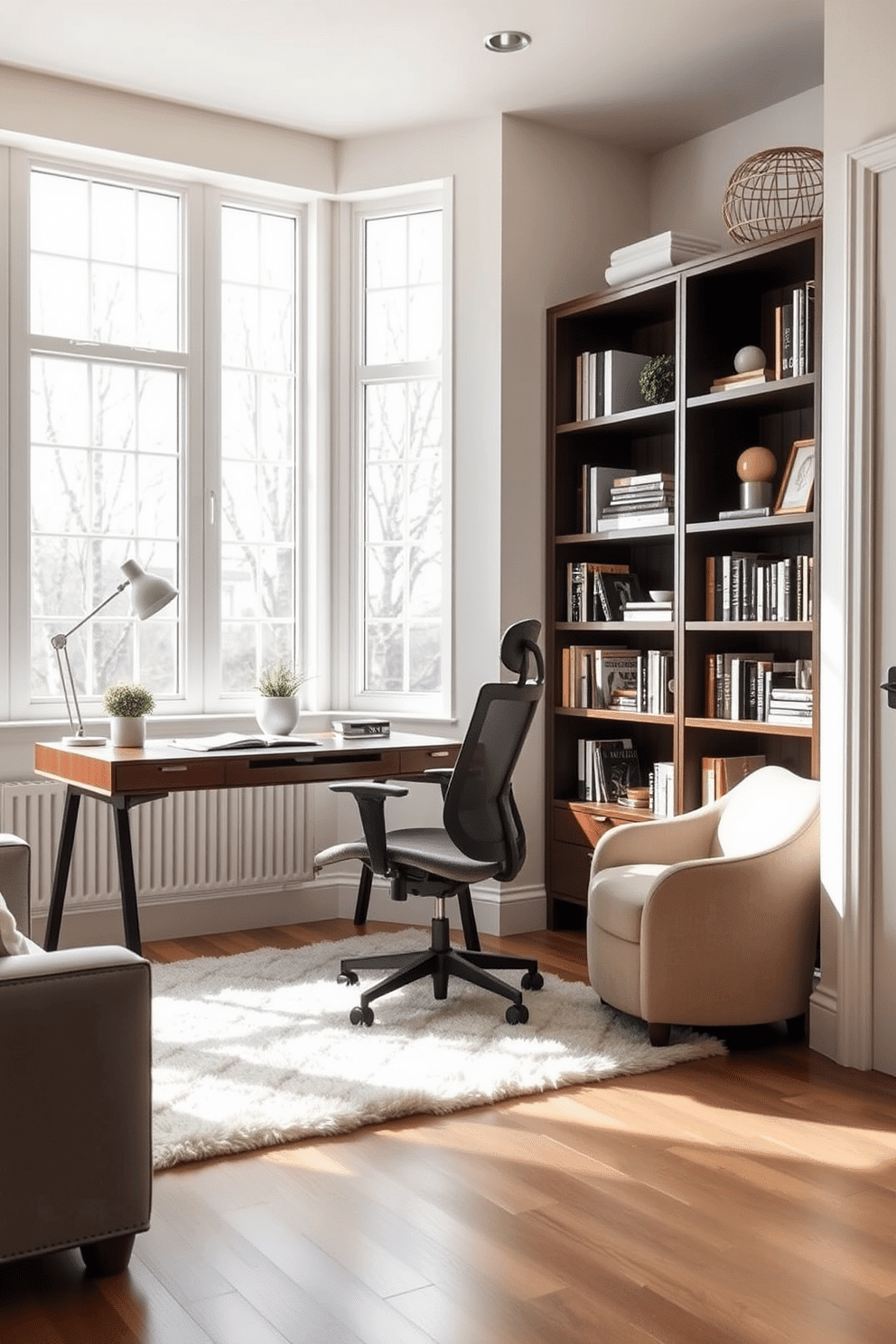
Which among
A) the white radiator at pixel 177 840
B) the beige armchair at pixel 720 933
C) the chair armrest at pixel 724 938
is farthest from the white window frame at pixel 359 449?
the chair armrest at pixel 724 938

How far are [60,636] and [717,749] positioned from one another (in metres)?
2.18

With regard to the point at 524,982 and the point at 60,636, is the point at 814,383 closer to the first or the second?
the point at 524,982

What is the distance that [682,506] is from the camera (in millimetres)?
4164

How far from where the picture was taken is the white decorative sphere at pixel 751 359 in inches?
158

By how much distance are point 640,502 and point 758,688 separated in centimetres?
82

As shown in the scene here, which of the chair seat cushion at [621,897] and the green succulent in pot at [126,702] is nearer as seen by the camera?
the chair seat cushion at [621,897]

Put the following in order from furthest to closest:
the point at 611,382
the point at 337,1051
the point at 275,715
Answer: the point at 611,382
the point at 275,715
the point at 337,1051

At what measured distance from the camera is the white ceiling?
12.7 feet

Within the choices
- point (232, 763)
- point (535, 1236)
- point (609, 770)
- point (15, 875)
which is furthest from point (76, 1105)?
point (609, 770)

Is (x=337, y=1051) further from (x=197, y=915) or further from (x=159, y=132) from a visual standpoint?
(x=159, y=132)

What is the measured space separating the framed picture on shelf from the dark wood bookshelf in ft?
0.20

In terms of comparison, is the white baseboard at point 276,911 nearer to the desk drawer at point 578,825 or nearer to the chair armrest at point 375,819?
the desk drawer at point 578,825

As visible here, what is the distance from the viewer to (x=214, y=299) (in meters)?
4.85

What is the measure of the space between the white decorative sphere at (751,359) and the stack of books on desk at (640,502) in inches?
18.0
